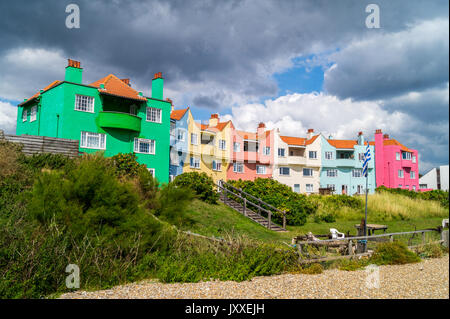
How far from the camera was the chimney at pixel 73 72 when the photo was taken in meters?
27.2

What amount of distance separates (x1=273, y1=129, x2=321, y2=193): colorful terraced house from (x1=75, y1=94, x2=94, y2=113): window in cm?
2860

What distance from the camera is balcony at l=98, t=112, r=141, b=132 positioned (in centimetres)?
2769

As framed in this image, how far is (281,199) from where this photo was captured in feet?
82.0

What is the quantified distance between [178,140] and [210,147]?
553 centimetres

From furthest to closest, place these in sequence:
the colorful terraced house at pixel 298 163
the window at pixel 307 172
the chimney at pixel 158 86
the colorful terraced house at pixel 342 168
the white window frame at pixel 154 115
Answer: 1. the colorful terraced house at pixel 342 168
2. the window at pixel 307 172
3. the colorful terraced house at pixel 298 163
4. the chimney at pixel 158 86
5. the white window frame at pixel 154 115

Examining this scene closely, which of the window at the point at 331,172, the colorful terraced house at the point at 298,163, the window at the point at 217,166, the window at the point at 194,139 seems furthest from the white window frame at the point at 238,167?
the window at the point at 331,172

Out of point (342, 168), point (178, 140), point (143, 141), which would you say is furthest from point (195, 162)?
point (342, 168)

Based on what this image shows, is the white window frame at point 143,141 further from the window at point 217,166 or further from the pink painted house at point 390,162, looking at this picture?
the pink painted house at point 390,162

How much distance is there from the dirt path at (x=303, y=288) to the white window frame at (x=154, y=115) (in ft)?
77.8

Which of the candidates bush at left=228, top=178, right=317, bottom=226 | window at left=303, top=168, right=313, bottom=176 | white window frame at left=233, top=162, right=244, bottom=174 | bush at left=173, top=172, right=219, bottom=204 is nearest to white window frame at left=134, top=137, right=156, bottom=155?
bush at left=173, top=172, right=219, bottom=204

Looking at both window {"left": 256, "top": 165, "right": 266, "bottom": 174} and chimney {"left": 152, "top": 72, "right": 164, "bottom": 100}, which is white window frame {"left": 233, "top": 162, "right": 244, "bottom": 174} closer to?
window {"left": 256, "top": 165, "right": 266, "bottom": 174}

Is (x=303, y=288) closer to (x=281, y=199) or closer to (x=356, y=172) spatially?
(x=281, y=199)

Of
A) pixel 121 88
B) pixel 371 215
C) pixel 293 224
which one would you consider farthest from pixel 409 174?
pixel 121 88
